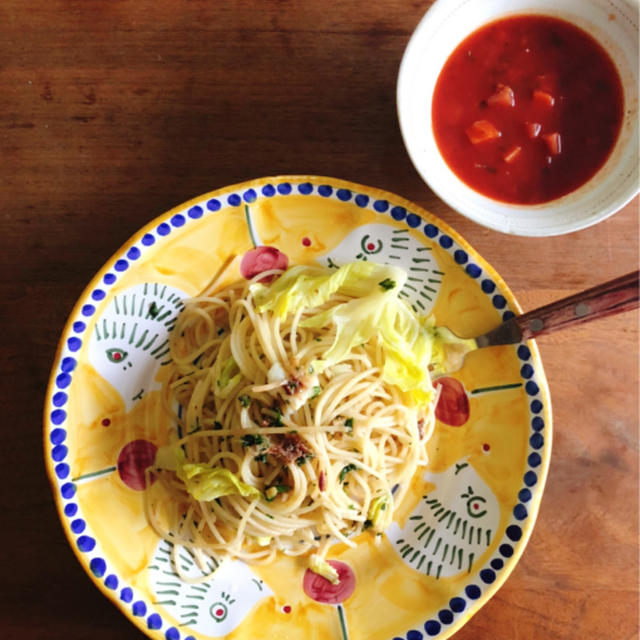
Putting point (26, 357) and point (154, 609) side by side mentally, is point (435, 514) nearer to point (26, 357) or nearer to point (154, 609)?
point (154, 609)

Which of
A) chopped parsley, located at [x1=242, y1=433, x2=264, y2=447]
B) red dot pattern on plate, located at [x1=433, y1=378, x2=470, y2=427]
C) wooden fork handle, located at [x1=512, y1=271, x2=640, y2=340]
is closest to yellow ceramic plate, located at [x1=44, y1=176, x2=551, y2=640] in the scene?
red dot pattern on plate, located at [x1=433, y1=378, x2=470, y2=427]

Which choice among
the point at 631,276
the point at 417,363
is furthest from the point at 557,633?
the point at 631,276

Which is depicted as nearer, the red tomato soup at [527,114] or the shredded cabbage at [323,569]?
the red tomato soup at [527,114]

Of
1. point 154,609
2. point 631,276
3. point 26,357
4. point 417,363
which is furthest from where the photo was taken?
point 26,357

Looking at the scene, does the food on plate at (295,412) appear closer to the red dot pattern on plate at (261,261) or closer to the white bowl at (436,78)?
the red dot pattern on plate at (261,261)

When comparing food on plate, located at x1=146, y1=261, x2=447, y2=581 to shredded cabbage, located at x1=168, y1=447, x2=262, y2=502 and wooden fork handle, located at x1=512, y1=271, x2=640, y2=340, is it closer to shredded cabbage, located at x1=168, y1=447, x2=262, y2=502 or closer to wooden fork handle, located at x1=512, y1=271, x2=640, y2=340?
shredded cabbage, located at x1=168, y1=447, x2=262, y2=502

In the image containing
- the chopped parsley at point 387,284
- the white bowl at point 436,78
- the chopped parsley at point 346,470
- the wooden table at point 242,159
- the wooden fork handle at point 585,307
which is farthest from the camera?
the wooden table at point 242,159

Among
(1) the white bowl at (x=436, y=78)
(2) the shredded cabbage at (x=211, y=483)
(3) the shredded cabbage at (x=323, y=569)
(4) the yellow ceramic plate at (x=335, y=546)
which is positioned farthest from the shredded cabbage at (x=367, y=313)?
(3) the shredded cabbage at (x=323, y=569)
